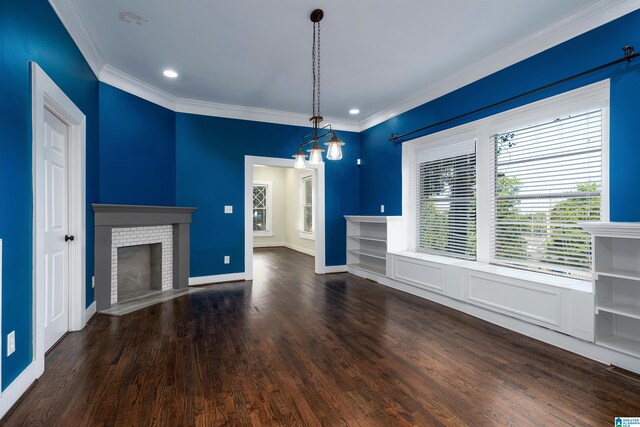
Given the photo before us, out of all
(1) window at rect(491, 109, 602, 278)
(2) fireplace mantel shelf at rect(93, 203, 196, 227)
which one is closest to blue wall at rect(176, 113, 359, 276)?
(2) fireplace mantel shelf at rect(93, 203, 196, 227)

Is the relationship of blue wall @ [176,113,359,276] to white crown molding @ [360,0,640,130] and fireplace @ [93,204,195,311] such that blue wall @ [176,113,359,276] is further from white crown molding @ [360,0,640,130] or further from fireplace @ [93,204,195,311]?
white crown molding @ [360,0,640,130]

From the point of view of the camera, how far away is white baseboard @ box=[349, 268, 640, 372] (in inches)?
96.4

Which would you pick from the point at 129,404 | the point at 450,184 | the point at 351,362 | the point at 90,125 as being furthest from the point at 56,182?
the point at 450,184

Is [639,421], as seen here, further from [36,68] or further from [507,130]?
[36,68]

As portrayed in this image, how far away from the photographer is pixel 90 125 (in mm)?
3561

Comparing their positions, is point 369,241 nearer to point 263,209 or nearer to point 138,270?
point 138,270

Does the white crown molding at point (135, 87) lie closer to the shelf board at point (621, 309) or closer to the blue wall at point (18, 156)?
the blue wall at point (18, 156)

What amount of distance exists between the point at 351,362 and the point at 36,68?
3090 mm

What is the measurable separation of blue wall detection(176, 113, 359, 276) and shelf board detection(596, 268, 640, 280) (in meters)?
4.50

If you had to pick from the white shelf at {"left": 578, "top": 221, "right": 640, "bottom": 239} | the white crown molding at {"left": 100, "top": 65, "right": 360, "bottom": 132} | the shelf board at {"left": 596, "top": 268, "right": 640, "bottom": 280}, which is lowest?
the shelf board at {"left": 596, "top": 268, "right": 640, "bottom": 280}

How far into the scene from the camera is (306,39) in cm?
330

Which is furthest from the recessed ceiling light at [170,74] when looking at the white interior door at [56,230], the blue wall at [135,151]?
the white interior door at [56,230]

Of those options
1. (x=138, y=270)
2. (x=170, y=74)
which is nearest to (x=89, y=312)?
(x=138, y=270)

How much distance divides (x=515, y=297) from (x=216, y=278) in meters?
4.16
